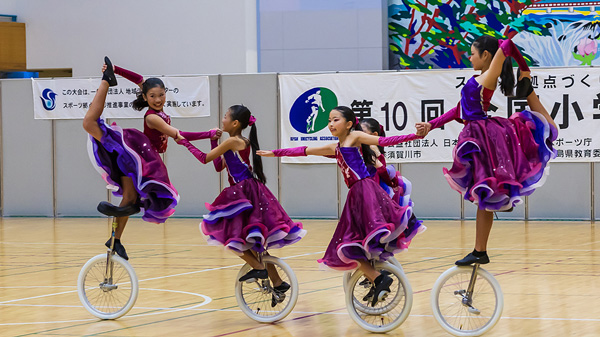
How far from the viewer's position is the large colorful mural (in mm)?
15789

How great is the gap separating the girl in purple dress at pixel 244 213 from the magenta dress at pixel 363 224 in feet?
1.50

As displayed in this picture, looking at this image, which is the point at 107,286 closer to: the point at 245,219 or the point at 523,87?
the point at 245,219

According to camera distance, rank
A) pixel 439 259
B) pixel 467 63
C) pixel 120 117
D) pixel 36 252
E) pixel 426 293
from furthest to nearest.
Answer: pixel 467 63, pixel 120 117, pixel 36 252, pixel 439 259, pixel 426 293

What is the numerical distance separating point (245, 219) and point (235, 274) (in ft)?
7.79

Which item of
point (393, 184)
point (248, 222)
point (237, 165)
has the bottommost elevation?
point (248, 222)

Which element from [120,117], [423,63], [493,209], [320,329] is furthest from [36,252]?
[423,63]

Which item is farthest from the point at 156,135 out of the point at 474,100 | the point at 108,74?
the point at 474,100

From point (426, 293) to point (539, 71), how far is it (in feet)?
23.5

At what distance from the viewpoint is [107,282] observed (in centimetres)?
593

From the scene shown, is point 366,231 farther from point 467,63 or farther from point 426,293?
point 467,63

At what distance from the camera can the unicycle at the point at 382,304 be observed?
5.28 meters

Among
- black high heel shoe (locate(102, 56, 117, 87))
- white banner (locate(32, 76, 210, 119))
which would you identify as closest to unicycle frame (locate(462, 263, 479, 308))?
black high heel shoe (locate(102, 56, 117, 87))

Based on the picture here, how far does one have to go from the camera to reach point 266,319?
5676 mm

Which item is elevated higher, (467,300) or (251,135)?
(251,135)
